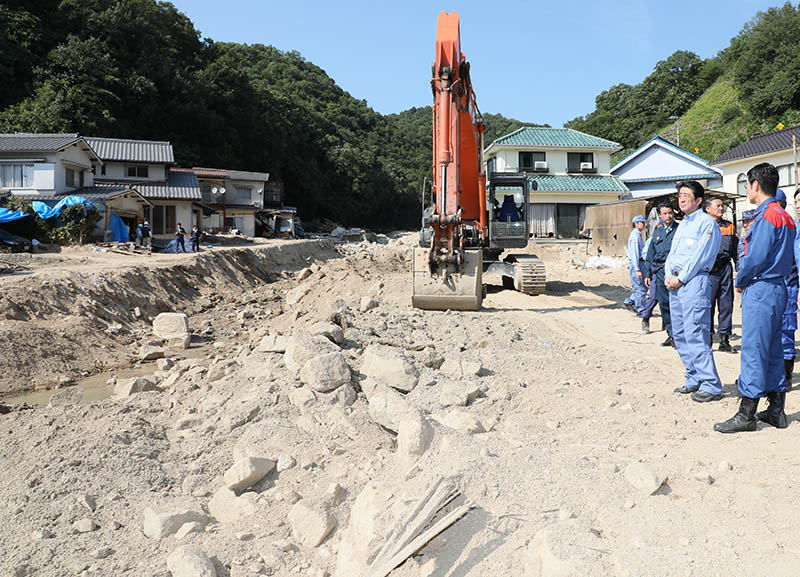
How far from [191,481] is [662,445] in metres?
3.20

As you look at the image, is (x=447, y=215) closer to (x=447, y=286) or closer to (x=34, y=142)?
(x=447, y=286)

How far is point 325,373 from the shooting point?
15.8 feet

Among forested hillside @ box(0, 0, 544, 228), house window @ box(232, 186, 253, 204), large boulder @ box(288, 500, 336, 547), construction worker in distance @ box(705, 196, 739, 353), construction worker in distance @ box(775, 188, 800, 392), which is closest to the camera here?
large boulder @ box(288, 500, 336, 547)

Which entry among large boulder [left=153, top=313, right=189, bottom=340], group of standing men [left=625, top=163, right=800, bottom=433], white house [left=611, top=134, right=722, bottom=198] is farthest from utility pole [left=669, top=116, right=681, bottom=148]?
large boulder [left=153, top=313, right=189, bottom=340]

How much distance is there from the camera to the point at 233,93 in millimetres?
47312

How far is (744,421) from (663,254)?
3.78 metres

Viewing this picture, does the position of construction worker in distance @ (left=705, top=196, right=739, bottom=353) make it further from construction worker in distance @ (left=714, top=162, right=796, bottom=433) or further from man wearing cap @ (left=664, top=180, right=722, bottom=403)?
construction worker in distance @ (left=714, top=162, right=796, bottom=433)

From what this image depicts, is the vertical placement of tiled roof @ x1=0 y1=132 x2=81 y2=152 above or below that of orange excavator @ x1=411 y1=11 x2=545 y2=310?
above

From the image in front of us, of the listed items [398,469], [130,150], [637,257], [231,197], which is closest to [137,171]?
[130,150]

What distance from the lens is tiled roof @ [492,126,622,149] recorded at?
30.5 meters

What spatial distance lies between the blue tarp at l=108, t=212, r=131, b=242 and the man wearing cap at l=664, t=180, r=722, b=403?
2306 centimetres

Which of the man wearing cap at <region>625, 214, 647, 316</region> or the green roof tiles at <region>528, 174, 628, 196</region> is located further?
the green roof tiles at <region>528, 174, 628, 196</region>

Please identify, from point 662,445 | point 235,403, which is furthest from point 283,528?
point 662,445

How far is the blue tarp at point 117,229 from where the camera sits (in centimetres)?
2338
